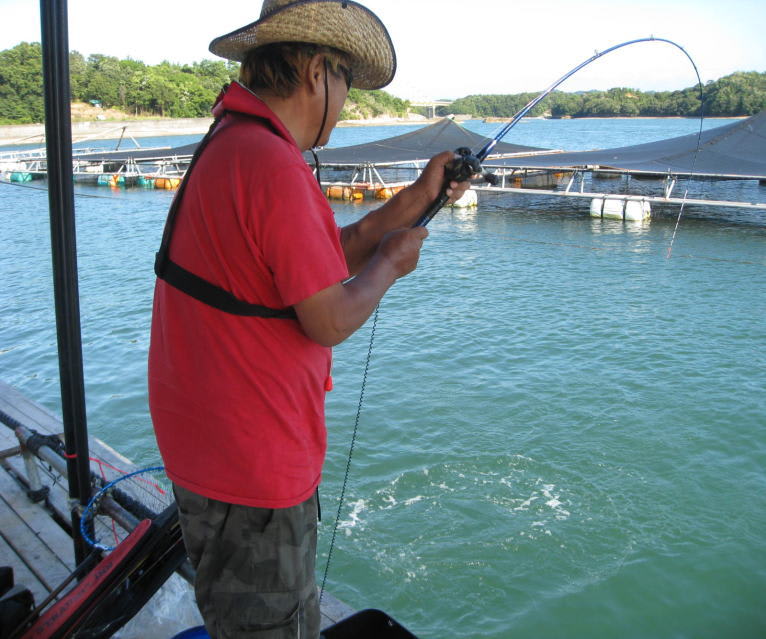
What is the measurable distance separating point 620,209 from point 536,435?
13.9 metres

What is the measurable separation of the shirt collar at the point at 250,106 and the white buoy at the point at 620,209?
60.8 feet

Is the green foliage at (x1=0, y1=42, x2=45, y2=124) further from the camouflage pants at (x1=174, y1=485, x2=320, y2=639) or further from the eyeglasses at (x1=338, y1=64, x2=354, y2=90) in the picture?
the camouflage pants at (x1=174, y1=485, x2=320, y2=639)

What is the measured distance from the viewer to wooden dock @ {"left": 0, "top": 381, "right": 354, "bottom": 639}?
2.43 m

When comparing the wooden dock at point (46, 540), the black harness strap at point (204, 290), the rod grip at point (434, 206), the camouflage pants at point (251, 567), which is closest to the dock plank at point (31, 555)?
the wooden dock at point (46, 540)

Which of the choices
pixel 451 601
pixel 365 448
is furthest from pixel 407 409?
pixel 451 601

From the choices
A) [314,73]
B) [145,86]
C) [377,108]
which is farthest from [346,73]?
[377,108]

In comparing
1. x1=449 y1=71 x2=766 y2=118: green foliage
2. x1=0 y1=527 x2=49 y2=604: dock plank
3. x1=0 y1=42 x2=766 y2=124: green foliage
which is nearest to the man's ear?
x1=0 y1=527 x2=49 y2=604: dock plank

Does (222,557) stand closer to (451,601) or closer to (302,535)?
(302,535)

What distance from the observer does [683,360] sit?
28.3 ft

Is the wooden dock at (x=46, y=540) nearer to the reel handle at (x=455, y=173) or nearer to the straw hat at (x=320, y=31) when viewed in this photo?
the reel handle at (x=455, y=173)

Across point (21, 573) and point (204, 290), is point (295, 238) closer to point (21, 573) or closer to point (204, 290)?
point (204, 290)

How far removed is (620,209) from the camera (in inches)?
740

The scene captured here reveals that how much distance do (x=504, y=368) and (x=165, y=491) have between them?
592 cm

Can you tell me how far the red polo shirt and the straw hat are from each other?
14 cm
